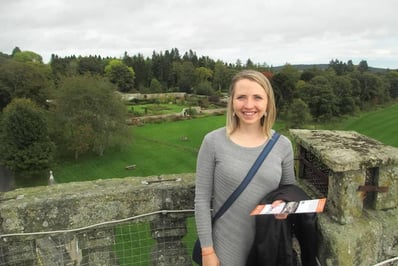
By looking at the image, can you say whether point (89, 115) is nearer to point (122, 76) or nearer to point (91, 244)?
point (91, 244)

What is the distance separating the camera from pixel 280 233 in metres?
2.49

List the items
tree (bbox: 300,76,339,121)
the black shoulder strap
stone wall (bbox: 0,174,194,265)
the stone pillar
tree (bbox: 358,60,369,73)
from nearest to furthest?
the black shoulder strap
stone wall (bbox: 0,174,194,265)
the stone pillar
tree (bbox: 300,76,339,121)
tree (bbox: 358,60,369,73)

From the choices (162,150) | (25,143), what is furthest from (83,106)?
(162,150)

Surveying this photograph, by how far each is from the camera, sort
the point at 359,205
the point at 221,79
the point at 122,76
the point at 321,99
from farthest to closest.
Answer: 1. the point at 221,79
2. the point at 122,76
3. the point at 321,99
4. the point at 359,205

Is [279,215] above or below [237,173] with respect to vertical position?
below

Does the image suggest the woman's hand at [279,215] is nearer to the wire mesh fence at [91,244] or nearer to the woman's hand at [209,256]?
the woman's hand at [209,256]

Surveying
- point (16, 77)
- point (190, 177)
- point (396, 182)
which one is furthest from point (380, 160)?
point (16, 77)

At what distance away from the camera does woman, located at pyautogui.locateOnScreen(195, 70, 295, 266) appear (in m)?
2.60

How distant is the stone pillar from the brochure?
3.34ft

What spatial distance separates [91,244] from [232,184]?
1452mm

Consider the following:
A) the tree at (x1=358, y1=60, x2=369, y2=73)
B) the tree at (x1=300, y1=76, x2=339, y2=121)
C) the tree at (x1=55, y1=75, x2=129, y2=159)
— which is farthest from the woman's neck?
the tree at (x1=358, y1=60, x2=369, y2=73)

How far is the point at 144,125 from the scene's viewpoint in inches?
2291

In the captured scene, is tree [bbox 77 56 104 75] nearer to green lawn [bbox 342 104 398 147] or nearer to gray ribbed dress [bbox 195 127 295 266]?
green lawn [bbox 342 104 398 147]

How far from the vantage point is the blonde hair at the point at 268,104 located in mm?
2691
